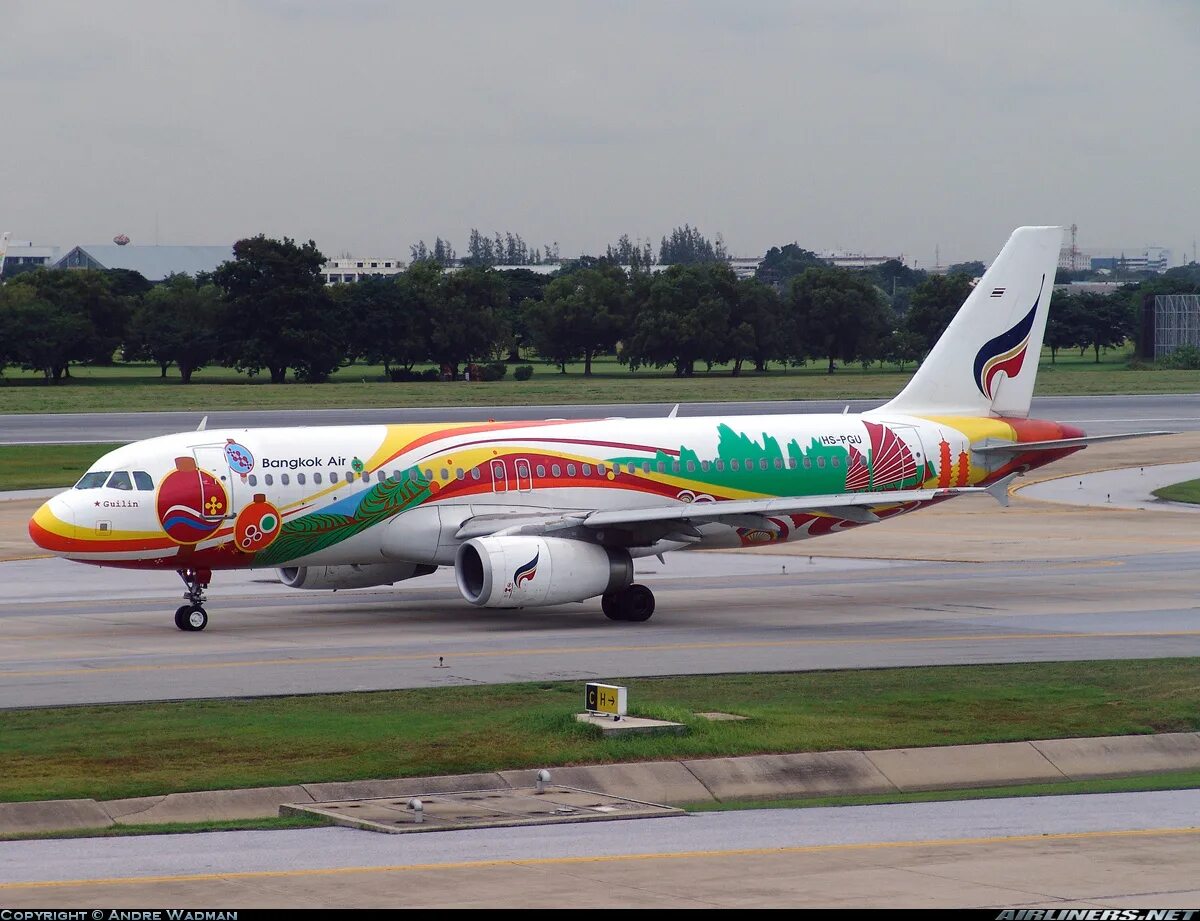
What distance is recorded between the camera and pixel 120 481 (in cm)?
3600

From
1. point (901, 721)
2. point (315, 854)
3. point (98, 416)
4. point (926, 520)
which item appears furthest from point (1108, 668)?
point (98, 416)

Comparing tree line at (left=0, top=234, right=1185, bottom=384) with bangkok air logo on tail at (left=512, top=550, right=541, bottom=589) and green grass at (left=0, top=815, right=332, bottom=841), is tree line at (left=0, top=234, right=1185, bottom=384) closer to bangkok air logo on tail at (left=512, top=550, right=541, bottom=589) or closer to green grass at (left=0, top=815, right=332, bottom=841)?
bangkok air logo on tail at (left=512, top=550, right=541, bottom=589)

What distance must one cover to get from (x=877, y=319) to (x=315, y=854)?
6622 inches

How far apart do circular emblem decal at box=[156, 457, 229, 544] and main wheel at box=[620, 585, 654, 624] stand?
8.41 meters

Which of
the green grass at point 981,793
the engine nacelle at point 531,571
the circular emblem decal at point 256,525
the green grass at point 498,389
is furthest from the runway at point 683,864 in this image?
the green grass at point 498,389

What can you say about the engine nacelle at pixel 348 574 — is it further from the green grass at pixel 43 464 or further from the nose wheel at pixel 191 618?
the green grass at pixel 43 464

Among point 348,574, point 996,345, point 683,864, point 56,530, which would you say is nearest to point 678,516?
point 348,574

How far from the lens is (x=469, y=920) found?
14.5m

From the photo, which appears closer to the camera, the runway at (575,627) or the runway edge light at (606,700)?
the runway edge light at (606,700)

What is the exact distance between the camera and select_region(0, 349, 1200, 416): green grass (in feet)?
395

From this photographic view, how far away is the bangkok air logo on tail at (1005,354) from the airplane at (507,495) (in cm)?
150

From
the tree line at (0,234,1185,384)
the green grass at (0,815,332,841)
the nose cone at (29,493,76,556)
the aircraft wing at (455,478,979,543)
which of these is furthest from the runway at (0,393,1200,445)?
the green grass at (0,815,332,841)

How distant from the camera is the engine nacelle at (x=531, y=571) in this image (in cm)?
3581

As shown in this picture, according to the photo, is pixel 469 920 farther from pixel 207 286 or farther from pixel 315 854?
pixel 207 286
